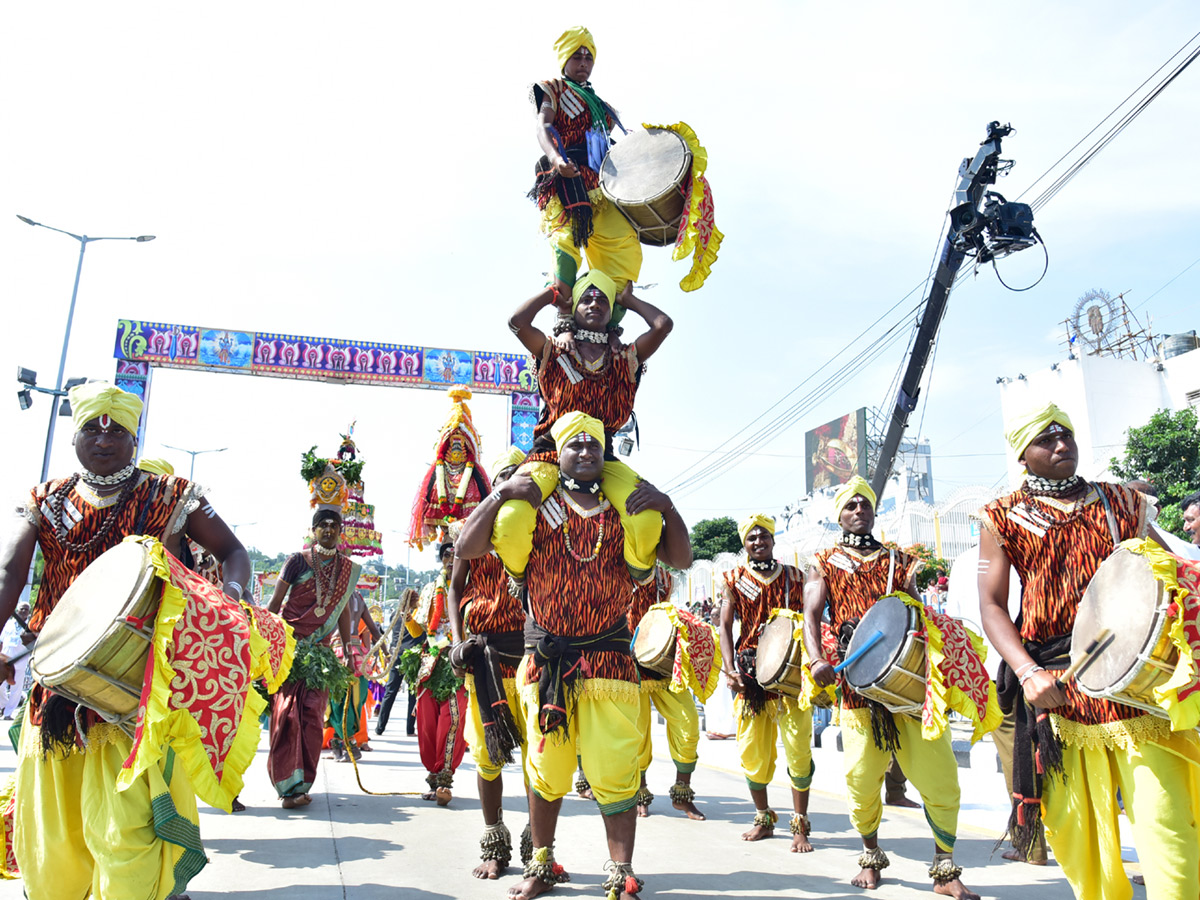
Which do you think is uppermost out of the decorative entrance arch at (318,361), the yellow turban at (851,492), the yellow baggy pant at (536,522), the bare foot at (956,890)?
the decorative entrance arch at (318,361)

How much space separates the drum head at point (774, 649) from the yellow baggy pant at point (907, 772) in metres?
0.85

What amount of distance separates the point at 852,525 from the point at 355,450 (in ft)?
20.8

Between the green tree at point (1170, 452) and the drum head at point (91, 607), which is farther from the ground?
the green tree at point (1170, 452)

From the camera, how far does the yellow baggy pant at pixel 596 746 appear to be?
4.18m

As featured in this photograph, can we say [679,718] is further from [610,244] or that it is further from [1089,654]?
[1089,654]

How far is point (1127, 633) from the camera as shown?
3.13 metres

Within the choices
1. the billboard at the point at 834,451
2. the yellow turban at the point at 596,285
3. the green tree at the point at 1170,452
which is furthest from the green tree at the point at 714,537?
the yellow turban at the point at 596,285

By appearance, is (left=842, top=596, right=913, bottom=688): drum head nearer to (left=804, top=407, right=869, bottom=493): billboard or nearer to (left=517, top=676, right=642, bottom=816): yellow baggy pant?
(left=517, top=676, right=642, bottom=816): yellow baggy pant

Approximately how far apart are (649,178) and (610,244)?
482mm

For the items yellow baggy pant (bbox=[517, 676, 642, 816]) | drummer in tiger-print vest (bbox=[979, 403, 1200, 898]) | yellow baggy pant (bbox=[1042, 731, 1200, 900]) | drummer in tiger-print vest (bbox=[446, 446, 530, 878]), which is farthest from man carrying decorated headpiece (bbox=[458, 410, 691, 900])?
yellow baggy pant (bbox=[1042, 731, 1200, 900])

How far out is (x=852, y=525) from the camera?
19.3 feet

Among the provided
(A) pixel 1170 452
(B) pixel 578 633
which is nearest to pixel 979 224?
(A) pixel 1170 452

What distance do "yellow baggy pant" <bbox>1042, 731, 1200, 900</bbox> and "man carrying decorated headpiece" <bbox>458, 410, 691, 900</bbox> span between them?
1.78m

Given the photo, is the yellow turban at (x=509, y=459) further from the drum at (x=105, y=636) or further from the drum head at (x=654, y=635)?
the drum at (x=105, y=636)
